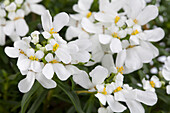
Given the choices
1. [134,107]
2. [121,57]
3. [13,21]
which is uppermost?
[13,21]

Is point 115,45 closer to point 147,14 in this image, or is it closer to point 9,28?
point 147,14

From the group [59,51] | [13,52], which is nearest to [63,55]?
[59,51]

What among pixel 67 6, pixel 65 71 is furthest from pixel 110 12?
pixel 67 6

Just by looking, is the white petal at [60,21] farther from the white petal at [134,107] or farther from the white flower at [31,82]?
the white petal at [134,107]

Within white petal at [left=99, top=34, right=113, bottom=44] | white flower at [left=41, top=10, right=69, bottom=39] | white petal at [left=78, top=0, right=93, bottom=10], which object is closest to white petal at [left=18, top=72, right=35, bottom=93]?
white flower at [left=41, top=10, right=69, bottom=39]

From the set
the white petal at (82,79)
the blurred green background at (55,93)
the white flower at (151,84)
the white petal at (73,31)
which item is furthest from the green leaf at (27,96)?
the white flower at (151,84)

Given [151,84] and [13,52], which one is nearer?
[13,52]
